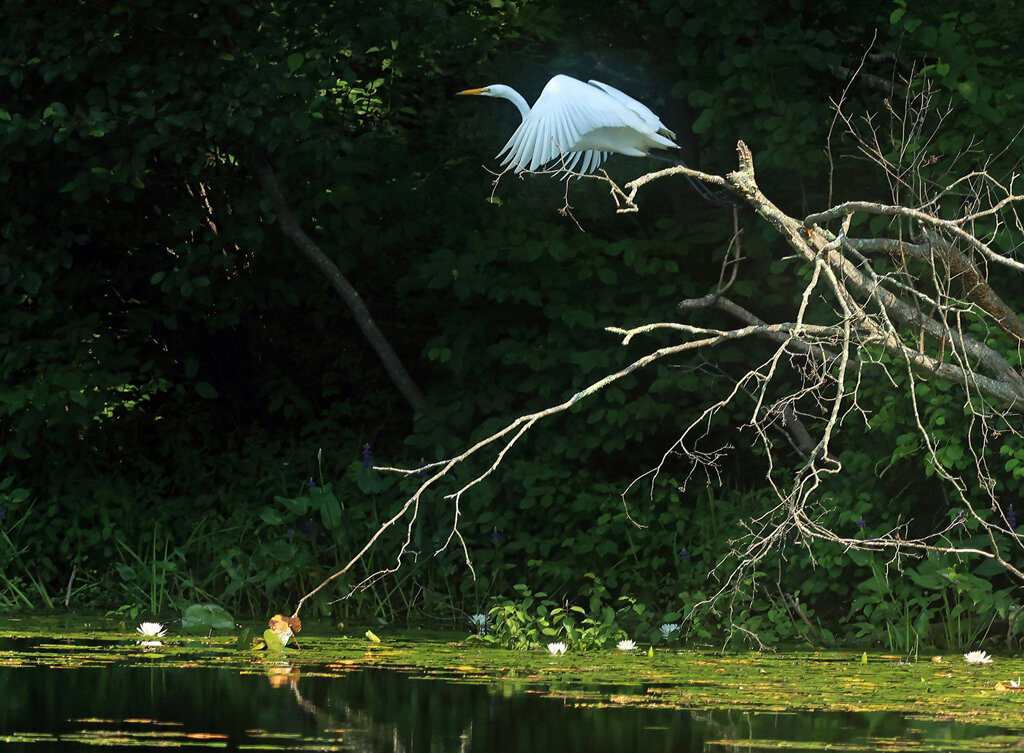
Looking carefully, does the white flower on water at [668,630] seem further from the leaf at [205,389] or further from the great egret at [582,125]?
the leaf at [205,389]

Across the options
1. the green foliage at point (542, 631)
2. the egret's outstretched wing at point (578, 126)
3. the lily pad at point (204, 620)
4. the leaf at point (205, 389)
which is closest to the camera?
the green foliage at point (542, 631)

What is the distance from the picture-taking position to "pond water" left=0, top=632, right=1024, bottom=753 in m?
4.01

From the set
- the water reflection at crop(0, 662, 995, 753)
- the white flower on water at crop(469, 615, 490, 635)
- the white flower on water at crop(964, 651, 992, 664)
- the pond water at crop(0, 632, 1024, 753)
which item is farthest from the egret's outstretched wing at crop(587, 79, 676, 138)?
the water reflection at crop(0, 662, 995, 753)

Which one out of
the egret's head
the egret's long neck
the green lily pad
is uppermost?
the egret's head

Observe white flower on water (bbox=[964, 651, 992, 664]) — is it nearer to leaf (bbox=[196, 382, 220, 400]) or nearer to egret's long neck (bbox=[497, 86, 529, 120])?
egret's long neck (bbox=[497, 86, 529, 120])

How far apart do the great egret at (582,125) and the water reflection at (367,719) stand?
8.76ft

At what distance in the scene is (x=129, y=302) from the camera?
375 inches

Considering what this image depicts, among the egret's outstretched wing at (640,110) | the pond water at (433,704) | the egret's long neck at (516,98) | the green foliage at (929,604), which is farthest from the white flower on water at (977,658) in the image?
the egret's long neck at (516,98)

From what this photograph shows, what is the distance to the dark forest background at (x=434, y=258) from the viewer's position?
7539mm

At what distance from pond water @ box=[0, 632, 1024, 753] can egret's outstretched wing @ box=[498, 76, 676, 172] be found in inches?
88.1

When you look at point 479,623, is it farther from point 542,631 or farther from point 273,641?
point 273,641

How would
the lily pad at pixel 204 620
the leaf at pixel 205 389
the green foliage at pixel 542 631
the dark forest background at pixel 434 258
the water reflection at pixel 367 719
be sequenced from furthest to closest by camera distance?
the leaf at pixel 205 389 < the dark forest background at pixel 434 258 < the lily pad at pixel 204 620 < the green foliage at pixel 542 631 < the water reflection at pixel 367 719

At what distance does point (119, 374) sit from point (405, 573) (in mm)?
1828

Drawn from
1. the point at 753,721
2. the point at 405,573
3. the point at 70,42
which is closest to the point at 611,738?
the point at 753,721
